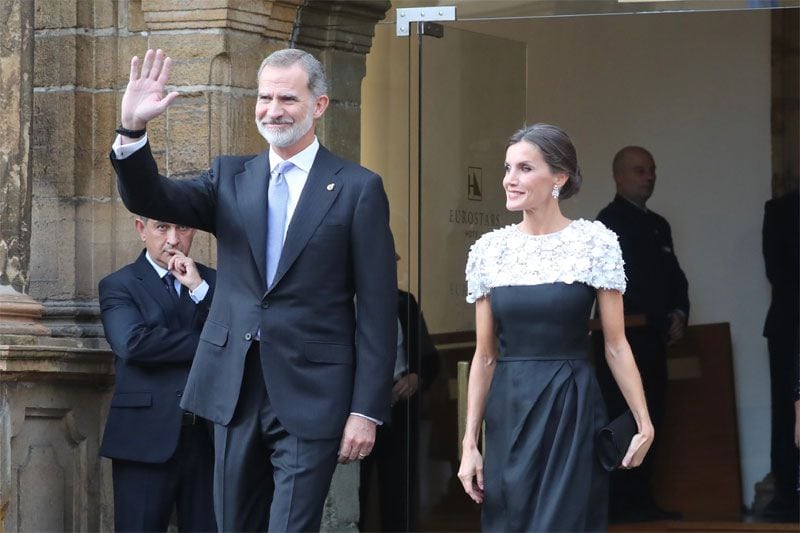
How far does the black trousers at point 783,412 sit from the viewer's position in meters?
10.1

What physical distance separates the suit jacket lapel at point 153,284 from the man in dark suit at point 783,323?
3833 millimetres

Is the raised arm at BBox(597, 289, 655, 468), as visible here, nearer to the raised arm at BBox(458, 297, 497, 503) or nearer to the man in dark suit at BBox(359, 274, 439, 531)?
the raised arm at BBox(458, 297, 497, 503)

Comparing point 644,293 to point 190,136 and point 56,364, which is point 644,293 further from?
point 56,364

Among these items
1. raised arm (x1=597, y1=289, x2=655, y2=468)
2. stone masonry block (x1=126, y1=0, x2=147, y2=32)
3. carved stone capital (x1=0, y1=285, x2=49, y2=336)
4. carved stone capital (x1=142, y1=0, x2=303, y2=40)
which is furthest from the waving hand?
stone masonry block (x1=126, y1=0, x2=147, y2=32)

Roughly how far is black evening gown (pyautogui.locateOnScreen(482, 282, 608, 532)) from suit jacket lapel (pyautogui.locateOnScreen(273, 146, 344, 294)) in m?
0.59

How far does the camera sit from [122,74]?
825 cm

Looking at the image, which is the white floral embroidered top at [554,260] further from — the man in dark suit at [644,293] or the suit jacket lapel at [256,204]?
the man in dark suit at [644,293]

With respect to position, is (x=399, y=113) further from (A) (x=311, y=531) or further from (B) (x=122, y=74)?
(A) (x=311, y=531)

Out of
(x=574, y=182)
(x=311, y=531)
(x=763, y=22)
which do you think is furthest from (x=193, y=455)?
(x=763, y=22)

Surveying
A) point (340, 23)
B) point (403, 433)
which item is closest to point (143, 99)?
point (340, 23)

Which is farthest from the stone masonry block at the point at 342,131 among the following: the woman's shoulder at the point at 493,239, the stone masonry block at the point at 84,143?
the woman's shoulder at the point at 493,239

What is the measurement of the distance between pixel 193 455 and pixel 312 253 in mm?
1718

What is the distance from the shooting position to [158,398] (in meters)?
7.39

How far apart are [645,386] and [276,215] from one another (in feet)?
13.8
